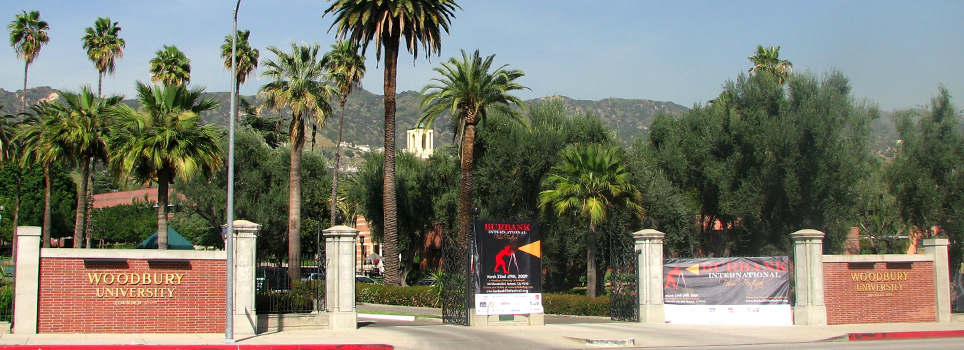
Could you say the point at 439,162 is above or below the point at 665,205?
above

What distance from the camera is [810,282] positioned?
71.9ft

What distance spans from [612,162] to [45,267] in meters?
17.9

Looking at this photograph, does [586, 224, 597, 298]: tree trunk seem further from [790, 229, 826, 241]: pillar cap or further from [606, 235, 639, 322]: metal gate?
[790, 229, 826, 241]: pillar cap

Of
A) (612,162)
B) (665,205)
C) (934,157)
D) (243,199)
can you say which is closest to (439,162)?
(243,199)

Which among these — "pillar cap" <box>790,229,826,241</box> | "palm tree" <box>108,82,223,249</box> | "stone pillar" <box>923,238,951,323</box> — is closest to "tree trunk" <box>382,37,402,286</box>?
"palm tree" <box>108,82,223,249</box>

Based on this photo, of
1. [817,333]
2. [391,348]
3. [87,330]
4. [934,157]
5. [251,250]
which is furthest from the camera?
[934,157]

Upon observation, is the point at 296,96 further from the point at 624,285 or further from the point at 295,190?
the point at 624,285

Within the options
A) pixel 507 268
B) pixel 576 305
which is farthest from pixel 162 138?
pixel 576 305

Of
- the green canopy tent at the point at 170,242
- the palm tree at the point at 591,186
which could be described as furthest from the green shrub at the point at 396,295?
the green canopy tent at the point at 170,242

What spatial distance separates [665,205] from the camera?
36688 mm

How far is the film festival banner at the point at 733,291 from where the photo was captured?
73.2 feet

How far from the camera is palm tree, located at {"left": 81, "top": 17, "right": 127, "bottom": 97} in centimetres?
4919

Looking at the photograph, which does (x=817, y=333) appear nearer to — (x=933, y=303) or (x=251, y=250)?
(x=933, y=303)

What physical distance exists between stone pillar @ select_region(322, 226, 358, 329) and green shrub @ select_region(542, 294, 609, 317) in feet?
32.0
